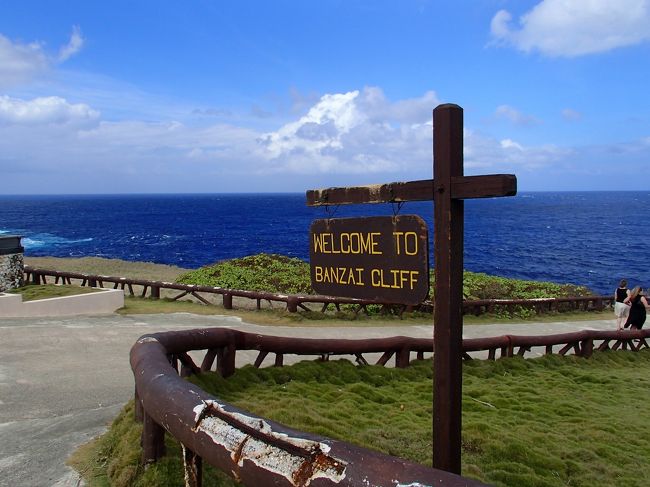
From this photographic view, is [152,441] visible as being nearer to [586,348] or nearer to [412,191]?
[412,191]

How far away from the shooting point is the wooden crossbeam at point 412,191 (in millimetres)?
3199

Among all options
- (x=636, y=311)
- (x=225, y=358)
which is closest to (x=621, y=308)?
(x=636, y=311)

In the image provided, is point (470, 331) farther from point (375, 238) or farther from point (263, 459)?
→ point (263, 459)

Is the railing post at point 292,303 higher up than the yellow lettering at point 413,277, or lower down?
lower down

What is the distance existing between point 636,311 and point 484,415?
8.78 meters

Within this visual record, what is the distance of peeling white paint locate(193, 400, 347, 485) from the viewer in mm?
2035

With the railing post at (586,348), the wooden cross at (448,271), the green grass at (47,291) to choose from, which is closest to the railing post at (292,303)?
the green grass at (47,291)

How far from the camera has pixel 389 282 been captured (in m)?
3.68

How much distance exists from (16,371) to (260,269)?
1558cm

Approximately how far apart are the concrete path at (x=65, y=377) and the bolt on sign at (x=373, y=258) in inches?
91.7

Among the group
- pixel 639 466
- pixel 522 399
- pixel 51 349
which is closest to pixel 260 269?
pixel 51 349

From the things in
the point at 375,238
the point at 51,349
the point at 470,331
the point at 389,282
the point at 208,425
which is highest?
the point at 375,238

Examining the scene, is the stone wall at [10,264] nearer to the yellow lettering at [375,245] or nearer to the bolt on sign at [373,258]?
the bolt on sign at [373,258]

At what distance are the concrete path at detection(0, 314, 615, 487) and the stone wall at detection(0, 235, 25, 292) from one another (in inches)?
168
